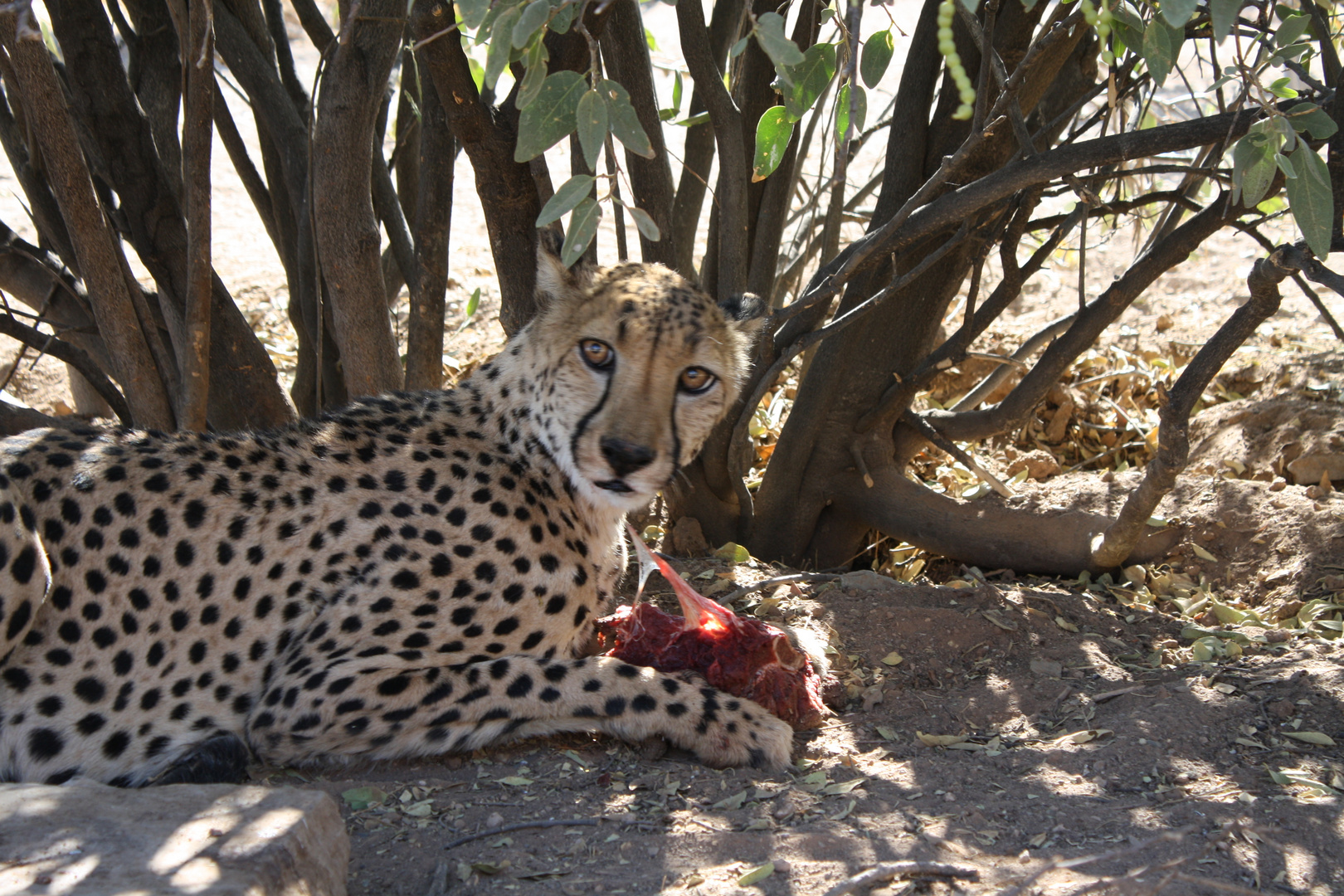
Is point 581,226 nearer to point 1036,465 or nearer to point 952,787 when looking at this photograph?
point 952,787

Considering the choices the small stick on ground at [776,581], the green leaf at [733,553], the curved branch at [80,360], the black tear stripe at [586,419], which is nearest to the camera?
the black tear stripe at [586,419]

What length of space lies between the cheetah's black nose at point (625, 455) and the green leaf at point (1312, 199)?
148cm

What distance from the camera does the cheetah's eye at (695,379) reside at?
2795mm

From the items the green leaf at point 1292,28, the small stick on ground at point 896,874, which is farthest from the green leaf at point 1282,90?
the small stick on ground at point 896,874

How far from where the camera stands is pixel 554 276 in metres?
2.96

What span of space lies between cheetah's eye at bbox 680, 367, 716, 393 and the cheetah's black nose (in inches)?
11.7

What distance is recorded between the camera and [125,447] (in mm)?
2752

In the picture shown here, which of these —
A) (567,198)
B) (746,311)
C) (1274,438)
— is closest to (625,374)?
(746,311)

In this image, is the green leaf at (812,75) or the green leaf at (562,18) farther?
the green leaf at (812,75)

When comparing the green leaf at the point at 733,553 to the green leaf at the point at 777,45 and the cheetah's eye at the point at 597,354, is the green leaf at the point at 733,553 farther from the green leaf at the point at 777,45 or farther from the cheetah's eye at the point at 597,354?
the green leaf at the point at 777,45

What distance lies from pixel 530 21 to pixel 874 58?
912 millimetres

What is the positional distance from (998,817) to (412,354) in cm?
260

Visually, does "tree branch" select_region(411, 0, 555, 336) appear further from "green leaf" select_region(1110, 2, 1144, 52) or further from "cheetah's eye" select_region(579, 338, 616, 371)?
"green leaf" select_region(1110, 2, 1144, 52)

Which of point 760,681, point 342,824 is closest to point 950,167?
point 760,681
